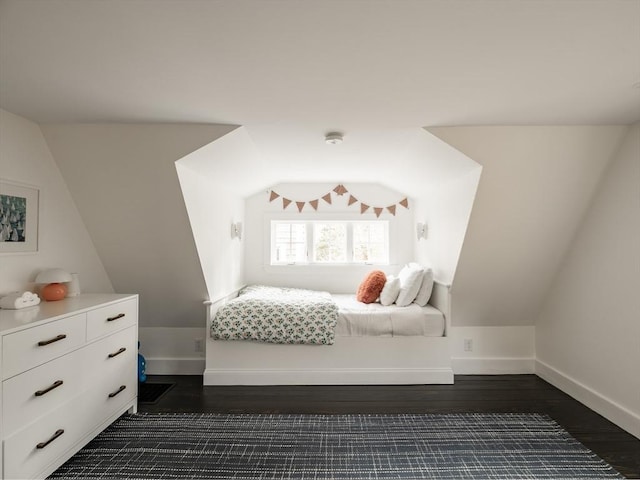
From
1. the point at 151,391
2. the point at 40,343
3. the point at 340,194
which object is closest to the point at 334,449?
the point at 40,343

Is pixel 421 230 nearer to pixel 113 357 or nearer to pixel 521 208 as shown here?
pixel 521 208

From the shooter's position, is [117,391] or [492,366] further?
[492,366]

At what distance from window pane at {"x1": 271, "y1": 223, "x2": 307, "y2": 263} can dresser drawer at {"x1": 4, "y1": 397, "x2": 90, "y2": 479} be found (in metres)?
2.96

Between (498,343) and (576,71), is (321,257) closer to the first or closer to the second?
(498,343)

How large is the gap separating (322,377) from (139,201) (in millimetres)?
2167

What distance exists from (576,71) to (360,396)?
2702 millimetres

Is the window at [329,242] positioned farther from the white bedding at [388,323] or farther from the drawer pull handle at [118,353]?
the drawer pull handle at [118,353]

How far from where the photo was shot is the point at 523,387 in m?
3.53

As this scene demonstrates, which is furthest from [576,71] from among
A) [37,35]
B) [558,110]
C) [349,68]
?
[37,35]

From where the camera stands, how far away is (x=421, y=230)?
4488mm

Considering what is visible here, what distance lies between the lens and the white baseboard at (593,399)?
8.68ft

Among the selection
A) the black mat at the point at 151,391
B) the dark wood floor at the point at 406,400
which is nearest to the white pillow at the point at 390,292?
the dark wood floor at the point at 406,400

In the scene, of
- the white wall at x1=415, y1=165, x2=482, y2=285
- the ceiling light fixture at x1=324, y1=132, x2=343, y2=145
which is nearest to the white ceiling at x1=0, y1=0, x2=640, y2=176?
the ceiling light fixture at x1=324, y1=132, x2=343, y2=145

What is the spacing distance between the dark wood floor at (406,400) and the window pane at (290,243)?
1.88m
